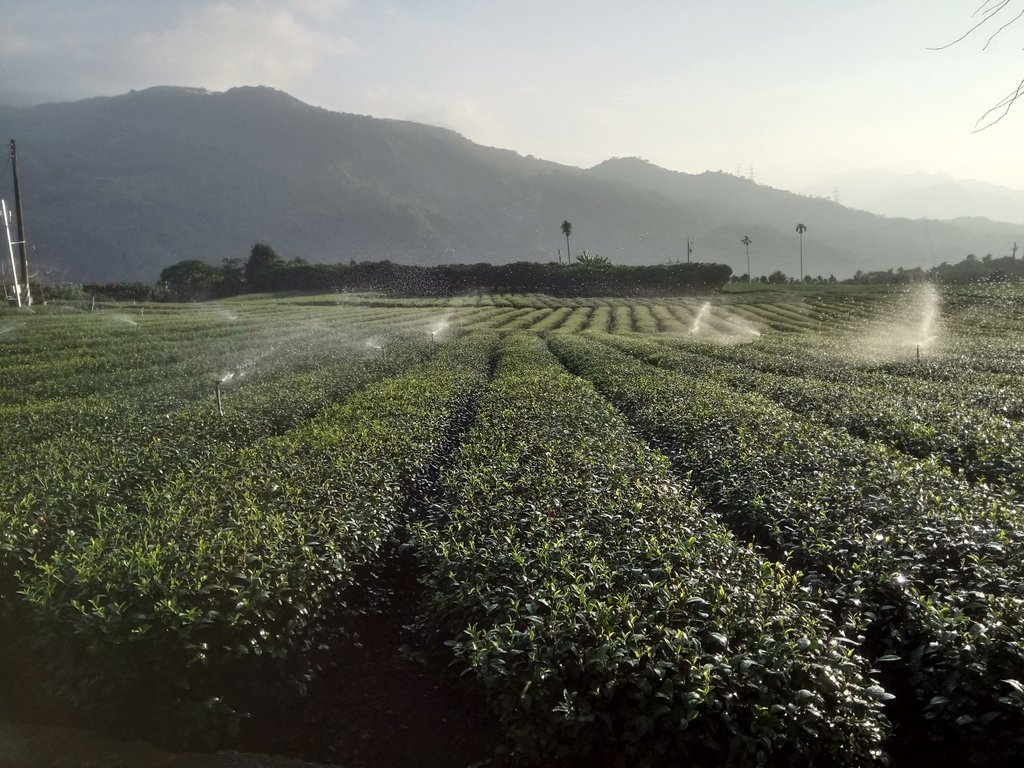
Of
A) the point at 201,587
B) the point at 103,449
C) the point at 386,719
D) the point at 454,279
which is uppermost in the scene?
the point at 454,279

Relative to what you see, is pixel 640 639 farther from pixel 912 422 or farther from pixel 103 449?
pixel 912 422

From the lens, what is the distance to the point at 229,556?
619 cm

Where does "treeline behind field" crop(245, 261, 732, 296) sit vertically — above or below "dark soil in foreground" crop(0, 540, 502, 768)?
above

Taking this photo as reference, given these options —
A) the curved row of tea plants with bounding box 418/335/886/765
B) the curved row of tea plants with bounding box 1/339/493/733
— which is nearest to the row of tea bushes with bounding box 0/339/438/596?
the curved row of tea plants with bounding box 1/339/493/733

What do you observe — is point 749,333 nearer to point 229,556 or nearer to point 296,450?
point 296,450

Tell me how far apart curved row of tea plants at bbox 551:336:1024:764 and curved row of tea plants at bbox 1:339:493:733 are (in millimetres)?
4690

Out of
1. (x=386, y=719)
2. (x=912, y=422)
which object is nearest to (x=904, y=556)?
Answer: (x=386, y=719)

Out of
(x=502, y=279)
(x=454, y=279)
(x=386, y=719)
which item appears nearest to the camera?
(x=386, y=719)

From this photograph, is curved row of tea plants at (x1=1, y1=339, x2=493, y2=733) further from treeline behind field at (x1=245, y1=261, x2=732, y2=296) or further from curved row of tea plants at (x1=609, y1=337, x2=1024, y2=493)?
treeline behind field at (x1=245, y1=261, x2=732, y2=296)

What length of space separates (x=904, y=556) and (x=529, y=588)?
142 inches

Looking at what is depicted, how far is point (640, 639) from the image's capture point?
468 centimetres

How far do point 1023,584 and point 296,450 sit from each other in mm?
9314

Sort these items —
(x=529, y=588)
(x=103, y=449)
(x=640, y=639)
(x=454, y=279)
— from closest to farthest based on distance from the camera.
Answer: (x=640, y=639), (x=529, y=588), (x=103, y=449), (x=454, y=279)

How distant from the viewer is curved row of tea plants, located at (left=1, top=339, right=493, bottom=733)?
5.37 m
